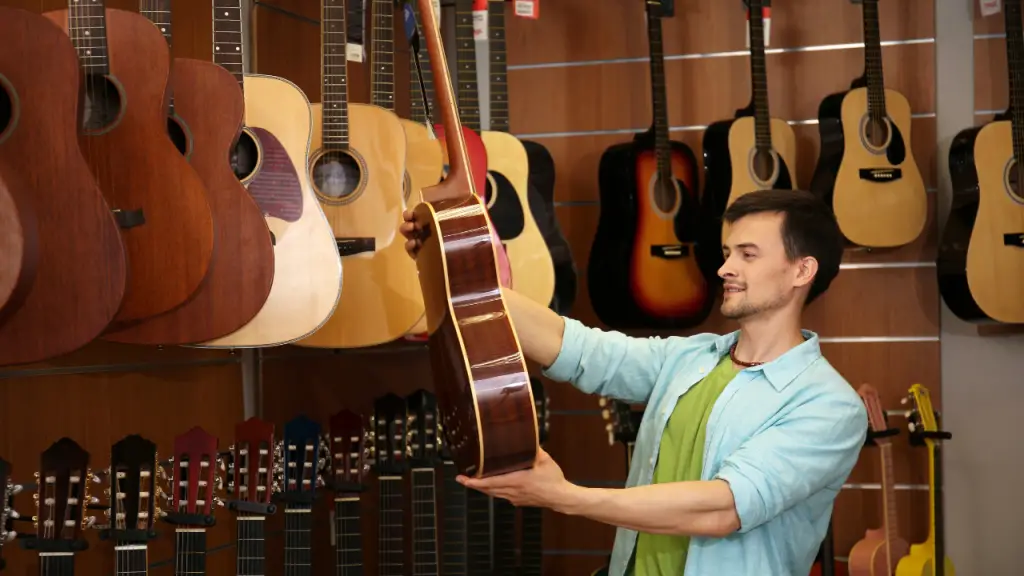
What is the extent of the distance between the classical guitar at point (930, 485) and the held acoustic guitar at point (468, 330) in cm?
267

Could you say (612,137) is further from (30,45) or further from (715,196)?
(30,45)

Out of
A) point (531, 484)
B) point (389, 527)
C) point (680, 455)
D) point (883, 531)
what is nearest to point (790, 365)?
point (680, 455)

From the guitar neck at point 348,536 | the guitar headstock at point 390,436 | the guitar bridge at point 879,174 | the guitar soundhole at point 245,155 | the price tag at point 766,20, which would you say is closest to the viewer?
the guitar soundhole at point 245,155

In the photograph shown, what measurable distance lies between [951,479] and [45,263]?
11.4ft

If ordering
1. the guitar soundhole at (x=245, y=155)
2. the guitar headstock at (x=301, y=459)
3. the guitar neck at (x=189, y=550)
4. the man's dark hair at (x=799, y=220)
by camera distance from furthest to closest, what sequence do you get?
the guitar headstock at (x=301, y=459), the guitar soundhole at (x=245, y=155), the guitar neck at (x=189, y=550), the man's dark hair at (x=799, y=220)

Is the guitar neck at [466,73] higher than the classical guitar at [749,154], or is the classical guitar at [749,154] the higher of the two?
the guitar neck at [466,73]

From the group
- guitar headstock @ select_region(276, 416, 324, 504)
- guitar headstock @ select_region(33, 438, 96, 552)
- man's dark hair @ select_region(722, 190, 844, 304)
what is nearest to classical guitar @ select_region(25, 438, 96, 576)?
guitar headstock @ select_region(33, 438, 96, 552)

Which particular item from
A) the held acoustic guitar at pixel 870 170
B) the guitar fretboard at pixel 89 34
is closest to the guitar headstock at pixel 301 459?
the guitar fretboard at pixel 89 34

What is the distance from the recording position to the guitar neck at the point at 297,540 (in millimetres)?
2979

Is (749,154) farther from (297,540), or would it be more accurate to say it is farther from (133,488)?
(133,488)

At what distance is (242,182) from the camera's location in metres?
2.74

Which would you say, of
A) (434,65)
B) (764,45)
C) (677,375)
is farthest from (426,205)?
(764,45)

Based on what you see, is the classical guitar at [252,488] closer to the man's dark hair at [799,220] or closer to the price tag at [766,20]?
the man's dark hair at [799,220]

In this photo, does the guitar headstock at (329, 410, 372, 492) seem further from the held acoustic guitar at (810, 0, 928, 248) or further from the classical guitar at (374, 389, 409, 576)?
the held acoustic guitar at (810, 0, 928, 248)
